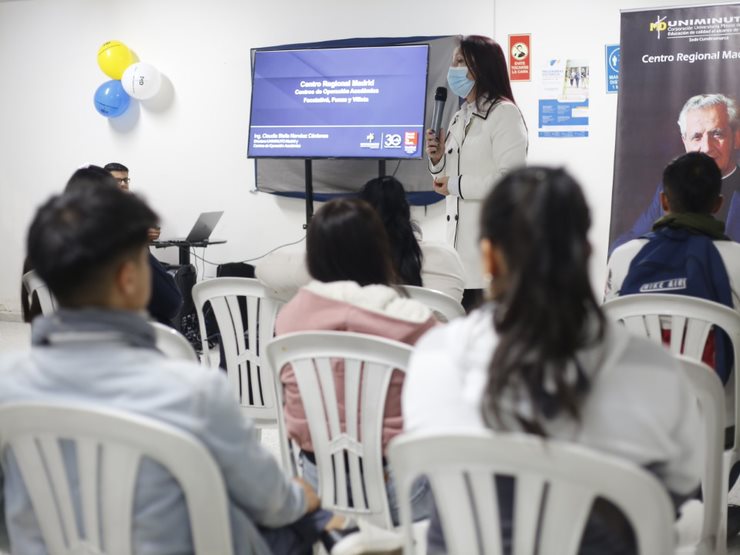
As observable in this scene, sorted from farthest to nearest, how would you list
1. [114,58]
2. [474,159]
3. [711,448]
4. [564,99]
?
1. [114,58]
2. [564,99]
3. [474,159]
4. [711,448]

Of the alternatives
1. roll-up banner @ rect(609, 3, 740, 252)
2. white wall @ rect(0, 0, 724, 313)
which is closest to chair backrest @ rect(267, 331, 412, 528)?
roll-up banner @ rect(609, 3, 740, 252)

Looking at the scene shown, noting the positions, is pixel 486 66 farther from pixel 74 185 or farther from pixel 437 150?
pixel 74 185

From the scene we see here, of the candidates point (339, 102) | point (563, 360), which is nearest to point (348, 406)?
point (563, 360)

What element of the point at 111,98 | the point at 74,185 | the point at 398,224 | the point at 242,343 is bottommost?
the point at 242,343

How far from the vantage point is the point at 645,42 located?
4383 mm

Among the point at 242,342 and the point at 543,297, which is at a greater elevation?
the point at 543,297

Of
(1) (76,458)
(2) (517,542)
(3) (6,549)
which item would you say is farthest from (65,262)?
(2) (517,542)

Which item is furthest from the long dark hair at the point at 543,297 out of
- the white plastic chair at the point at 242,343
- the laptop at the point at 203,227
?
the laptop at the point at 203,227

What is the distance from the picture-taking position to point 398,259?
2.59 meters

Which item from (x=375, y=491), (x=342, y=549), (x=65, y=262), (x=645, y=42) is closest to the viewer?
(x=65, y=262)

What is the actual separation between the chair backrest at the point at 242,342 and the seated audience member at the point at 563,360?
167 cm

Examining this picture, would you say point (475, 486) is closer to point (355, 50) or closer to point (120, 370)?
point (120, 370)

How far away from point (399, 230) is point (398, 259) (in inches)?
3.6

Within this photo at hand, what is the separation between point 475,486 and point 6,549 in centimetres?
90
